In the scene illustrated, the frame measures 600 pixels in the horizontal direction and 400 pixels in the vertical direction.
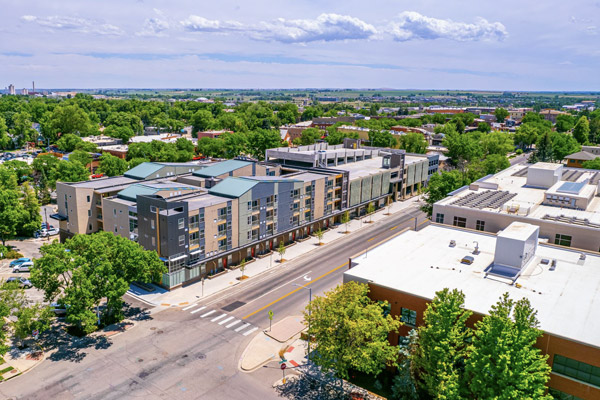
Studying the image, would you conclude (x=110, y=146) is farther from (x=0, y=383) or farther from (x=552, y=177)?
(x=552, y=177)

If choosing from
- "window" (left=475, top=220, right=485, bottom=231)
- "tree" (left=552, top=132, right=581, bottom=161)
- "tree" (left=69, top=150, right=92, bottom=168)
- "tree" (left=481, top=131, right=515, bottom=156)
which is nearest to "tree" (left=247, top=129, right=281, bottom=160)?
"tree" (left=69, top=150, right=92, bottom=168)

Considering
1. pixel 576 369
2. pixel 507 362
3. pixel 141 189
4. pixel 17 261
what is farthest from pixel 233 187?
pixel 576 369

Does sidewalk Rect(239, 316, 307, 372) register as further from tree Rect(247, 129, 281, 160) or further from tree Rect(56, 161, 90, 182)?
tree Rect(247, 129, 281, 160)

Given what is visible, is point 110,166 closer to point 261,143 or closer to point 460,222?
point 261,143

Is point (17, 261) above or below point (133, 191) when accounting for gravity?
below

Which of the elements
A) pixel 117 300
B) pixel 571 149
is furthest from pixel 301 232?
pixel 571 149

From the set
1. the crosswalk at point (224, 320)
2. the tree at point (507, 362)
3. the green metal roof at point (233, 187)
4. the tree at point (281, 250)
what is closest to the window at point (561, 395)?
the tree at point (507, 362)

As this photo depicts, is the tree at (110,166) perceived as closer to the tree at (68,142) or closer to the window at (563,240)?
the tree at (68,142)
